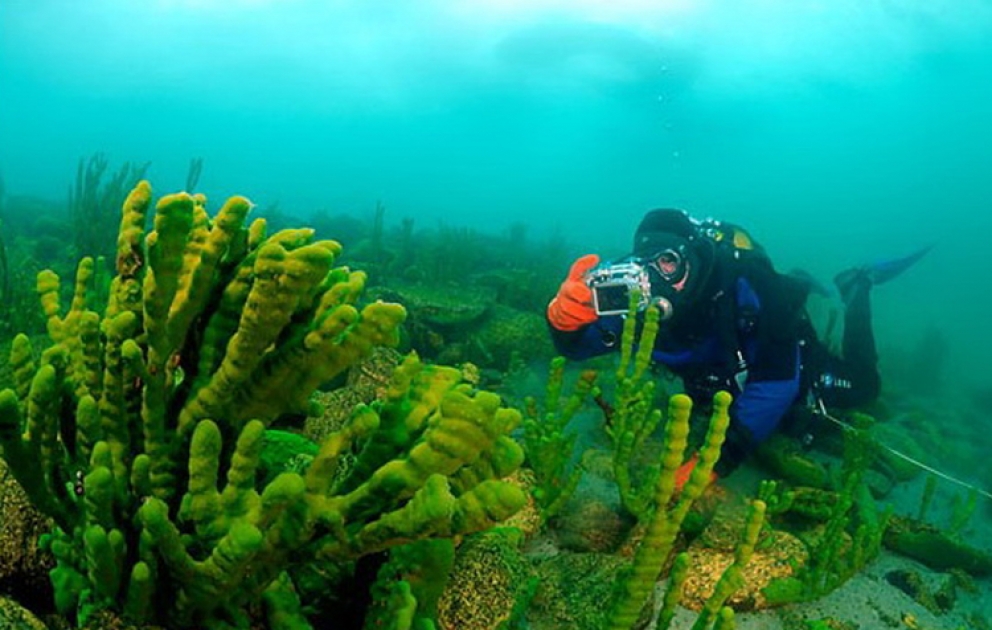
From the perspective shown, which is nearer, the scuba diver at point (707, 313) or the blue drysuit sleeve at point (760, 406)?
the scuba diver at point (707, 313)

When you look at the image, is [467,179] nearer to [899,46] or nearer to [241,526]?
[899,46]

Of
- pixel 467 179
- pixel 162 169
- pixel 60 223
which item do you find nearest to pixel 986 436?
pixel 60 223

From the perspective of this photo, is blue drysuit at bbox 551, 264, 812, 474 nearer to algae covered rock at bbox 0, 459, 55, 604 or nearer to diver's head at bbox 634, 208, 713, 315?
diver's head at bbox 634, 208, 713, 315

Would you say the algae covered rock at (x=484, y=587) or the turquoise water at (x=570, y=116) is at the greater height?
the turquoise water at (x=570, y=116)

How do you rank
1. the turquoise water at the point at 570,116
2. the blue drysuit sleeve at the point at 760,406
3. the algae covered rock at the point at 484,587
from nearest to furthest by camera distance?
the algae covered rock at the point at 484,587
the blue drysuit sleeve at the point at 760,406
the turquoise water at the point at 570,116

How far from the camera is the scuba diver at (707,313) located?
15.5ft

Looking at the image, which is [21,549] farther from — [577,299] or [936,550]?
[936,550]

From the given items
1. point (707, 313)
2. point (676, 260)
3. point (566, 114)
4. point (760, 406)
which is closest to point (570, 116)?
point (566, 114)

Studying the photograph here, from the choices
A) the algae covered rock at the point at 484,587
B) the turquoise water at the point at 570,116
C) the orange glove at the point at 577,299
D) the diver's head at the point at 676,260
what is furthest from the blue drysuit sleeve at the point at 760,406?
the algae covered rock at the point at 484,587

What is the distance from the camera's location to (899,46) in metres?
59.7

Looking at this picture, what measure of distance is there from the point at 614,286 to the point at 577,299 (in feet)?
1.14

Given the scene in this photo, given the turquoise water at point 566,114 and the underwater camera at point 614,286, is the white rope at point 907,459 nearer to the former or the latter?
the underwater camera at point 614,286

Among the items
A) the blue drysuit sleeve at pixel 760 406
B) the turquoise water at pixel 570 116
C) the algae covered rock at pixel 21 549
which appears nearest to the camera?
the algae covered rock at pixel 21 549

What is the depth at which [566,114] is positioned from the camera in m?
97.6
